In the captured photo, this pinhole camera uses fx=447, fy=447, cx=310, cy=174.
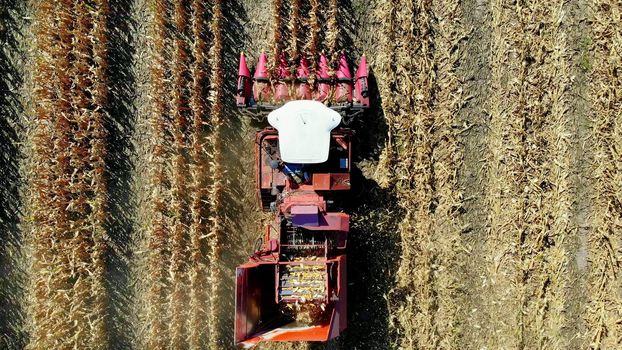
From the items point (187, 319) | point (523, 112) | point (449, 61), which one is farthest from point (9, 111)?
point (523, 112)

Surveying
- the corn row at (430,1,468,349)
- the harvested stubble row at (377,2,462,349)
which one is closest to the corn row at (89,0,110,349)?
the harvested stubble row at (377,2,462,349)

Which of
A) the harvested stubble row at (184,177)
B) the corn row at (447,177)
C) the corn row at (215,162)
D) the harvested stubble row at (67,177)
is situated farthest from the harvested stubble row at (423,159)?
the harvested stubble row at (67,177)

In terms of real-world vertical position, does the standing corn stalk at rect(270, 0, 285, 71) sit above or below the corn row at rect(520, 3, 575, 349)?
above

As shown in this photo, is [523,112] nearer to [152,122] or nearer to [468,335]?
A: [468,335]

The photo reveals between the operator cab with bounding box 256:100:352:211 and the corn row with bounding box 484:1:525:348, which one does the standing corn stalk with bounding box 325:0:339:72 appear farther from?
the corn row with bounding box 484:1:525:348

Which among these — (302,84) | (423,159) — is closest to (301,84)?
(302,84)

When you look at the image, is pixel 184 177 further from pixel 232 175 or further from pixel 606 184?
pixel 606 184
